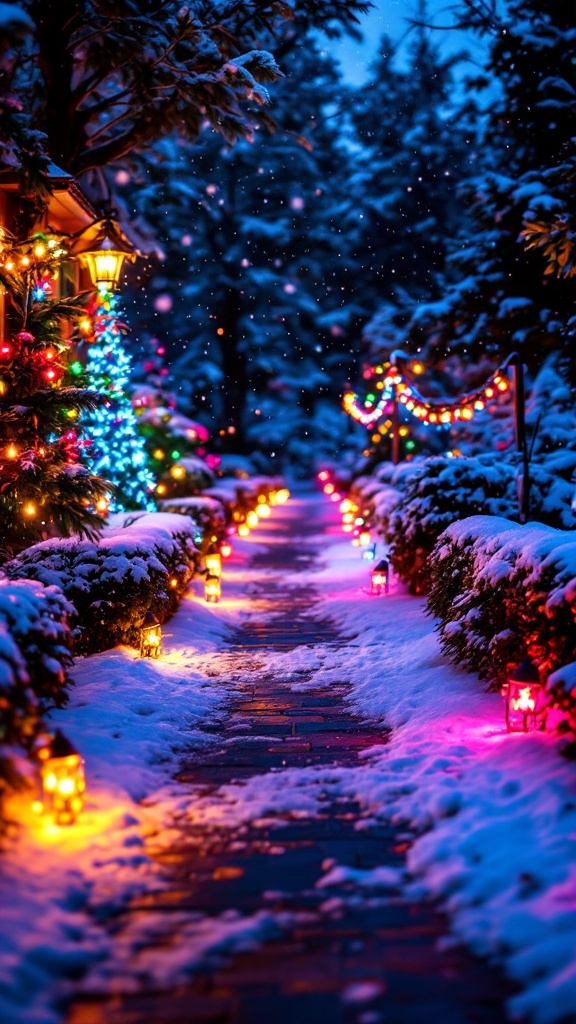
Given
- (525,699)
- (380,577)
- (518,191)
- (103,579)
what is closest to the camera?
(525,699)

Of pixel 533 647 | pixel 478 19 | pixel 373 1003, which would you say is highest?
pixel 478 19

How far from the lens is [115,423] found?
13.5 m

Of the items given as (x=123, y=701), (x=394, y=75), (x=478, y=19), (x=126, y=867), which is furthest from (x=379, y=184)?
(x=126, y=867)

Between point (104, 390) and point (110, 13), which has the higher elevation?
point (110, 13)

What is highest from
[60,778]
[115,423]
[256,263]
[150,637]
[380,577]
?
[256,263]

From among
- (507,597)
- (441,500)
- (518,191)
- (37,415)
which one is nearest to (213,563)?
(441,500)

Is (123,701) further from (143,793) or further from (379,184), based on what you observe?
(379,184)

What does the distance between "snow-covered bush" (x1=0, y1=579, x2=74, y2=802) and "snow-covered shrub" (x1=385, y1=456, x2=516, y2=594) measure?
625 centimetres

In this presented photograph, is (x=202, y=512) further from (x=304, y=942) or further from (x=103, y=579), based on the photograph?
(x=304, y=942)

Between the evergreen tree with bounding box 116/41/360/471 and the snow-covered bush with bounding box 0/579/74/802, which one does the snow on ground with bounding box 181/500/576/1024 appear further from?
the evergreen tree with bounding box 116/41/360/471

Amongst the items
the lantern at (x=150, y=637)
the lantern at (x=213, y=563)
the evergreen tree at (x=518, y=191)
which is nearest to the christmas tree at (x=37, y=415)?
the lantern at (x=150, y=637)

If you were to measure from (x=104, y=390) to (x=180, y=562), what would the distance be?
3.84 meters

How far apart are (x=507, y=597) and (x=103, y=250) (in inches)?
309

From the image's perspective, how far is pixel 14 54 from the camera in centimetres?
1026
